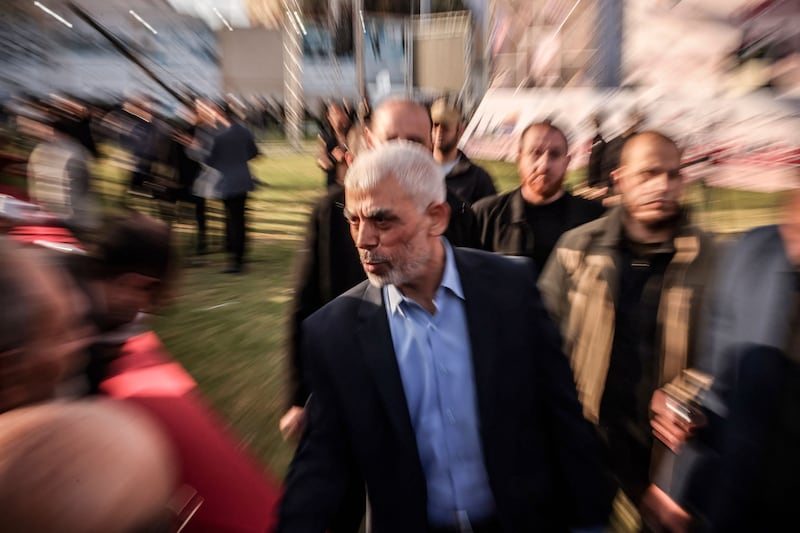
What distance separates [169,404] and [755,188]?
26.5ft

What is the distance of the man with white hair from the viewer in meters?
1.51

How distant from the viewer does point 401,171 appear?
62.6 inches

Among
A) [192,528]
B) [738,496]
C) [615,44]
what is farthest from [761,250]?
[615,44]

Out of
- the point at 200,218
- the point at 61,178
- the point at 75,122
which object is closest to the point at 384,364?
the point at 61,178

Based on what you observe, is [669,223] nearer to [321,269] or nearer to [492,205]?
[492,205]

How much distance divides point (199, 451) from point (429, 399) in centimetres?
79

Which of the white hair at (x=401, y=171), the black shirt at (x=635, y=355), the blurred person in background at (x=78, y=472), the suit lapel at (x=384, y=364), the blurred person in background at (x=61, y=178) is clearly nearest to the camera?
the blurred person in background at (x=78, y=472)

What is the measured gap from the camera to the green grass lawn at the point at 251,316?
13.5 ft

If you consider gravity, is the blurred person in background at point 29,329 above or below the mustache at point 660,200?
below

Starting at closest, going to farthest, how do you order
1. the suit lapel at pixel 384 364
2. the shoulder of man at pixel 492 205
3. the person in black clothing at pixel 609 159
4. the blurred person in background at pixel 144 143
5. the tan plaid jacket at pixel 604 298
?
the suit lapel at pixel 384 364, the tan plaid jacket at pixel 604 298, the shoulder of man at pixel 492 205, the person in black clothing at pixel 609 159, the blurred person in background at pixel 144 143

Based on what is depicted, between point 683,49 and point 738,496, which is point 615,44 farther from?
point 738,496

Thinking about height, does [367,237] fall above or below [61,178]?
below

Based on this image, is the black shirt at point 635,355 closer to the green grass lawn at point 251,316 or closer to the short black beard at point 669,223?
the short black beard at point 669,223

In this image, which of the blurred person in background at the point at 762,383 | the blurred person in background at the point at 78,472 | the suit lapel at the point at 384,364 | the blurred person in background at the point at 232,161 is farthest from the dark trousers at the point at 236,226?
the blurred person in background at the point at 78,472
